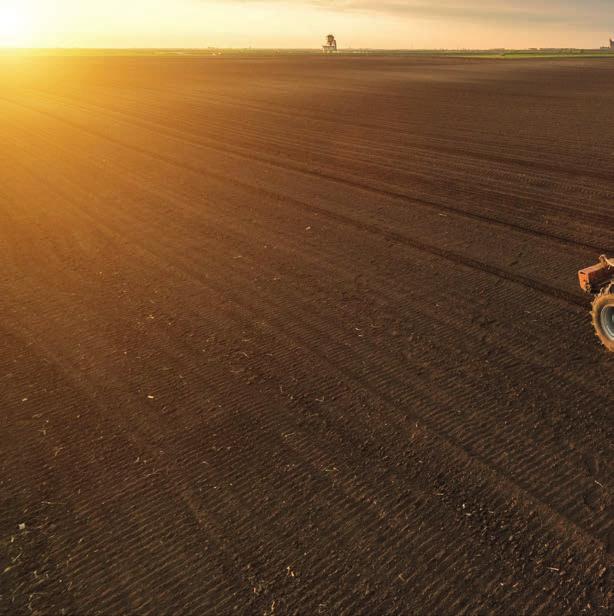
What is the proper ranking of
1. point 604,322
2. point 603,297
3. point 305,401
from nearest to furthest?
point 305,401
point 603,297
point 604,322

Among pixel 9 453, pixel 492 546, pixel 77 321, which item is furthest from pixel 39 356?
pixel 492 546

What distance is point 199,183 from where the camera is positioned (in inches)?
520

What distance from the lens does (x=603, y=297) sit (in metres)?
5.67

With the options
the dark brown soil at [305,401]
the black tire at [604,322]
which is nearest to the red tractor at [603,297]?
the black tire at [604,322]

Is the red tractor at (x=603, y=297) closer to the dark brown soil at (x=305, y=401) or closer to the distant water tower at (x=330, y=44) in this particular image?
the dark brown soil at (x=305, y=401)

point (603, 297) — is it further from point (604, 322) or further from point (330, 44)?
point (330, 44)

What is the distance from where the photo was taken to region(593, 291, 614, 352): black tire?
5.78 m

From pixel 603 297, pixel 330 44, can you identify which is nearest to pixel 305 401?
pixel 603 297

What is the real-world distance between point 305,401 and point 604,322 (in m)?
3.10

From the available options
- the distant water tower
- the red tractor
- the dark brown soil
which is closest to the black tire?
the red tractor

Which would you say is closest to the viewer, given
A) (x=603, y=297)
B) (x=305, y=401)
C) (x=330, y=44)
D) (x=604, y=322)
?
(x=305, y=401)

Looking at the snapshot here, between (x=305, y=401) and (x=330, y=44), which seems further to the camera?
(x=330, y=44)

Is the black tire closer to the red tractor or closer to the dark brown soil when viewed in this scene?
the red tractor

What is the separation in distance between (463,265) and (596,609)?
545 centimetres
